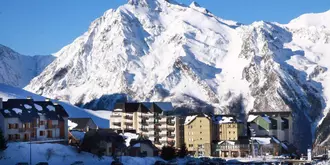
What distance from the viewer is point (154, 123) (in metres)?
188

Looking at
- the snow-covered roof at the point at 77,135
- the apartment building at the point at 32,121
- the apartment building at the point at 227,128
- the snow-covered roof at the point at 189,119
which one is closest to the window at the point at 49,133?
the apartment building at the point at 32,121

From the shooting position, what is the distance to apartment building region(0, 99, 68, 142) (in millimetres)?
124938

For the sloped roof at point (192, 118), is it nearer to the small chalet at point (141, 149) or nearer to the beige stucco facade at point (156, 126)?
the beige stucco facade at point (156, 126)

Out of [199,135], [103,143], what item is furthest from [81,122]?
[103,143]

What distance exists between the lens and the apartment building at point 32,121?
410ft

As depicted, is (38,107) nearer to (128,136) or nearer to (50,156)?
(50,156)

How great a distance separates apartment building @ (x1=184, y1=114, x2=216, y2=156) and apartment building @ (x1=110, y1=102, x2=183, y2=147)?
2507 millimetres

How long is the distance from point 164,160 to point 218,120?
5216 cm

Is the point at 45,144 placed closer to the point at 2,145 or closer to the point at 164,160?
the point at 2,145

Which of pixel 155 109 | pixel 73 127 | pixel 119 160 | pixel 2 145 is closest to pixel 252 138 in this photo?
pixel 155 109

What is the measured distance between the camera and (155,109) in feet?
618

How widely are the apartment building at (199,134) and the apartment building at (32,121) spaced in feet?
182

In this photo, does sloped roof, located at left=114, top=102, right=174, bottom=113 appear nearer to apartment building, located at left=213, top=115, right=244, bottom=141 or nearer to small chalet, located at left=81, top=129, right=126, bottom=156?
apartment building, located at left=213, top=115, right=244, bottom=141

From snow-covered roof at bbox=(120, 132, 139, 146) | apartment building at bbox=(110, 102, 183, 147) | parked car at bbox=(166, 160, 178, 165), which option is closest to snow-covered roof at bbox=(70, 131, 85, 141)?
snow-covered roof at bbox=(120, 132, 139, 146)
